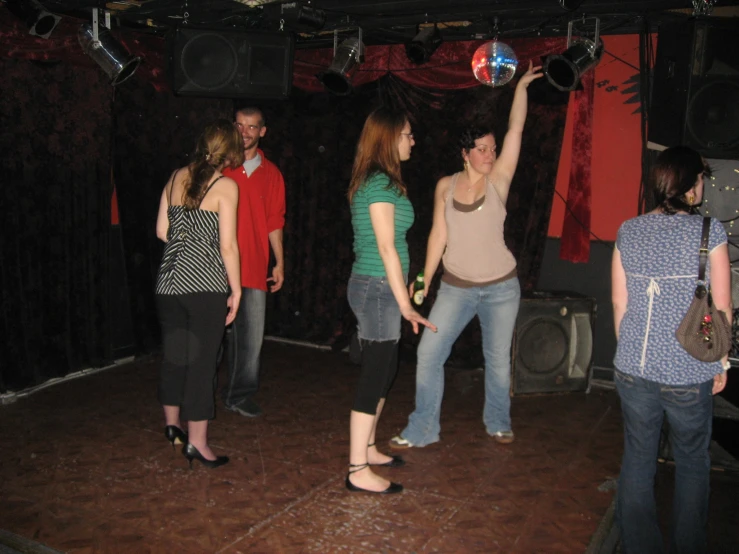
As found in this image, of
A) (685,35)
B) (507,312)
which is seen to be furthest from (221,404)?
(685,35)

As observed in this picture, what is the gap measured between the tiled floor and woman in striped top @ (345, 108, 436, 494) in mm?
417

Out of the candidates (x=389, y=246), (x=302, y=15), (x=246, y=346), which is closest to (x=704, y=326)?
(x=389, y=246)

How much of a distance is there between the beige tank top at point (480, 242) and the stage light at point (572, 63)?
836 millimetres

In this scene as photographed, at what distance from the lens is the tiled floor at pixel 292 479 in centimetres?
283

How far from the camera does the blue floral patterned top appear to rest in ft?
7.46

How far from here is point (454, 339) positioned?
3633 mm

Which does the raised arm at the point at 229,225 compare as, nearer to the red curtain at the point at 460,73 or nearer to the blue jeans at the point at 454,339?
the blue jeans at the point at 454,339

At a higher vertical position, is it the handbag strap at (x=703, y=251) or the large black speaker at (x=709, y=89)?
the large black speaker at (x=709, y=89)

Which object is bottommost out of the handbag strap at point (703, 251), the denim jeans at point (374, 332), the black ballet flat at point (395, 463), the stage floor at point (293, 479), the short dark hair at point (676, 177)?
the stage floor at point (293, 479)

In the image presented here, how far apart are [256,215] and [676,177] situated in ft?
7.62

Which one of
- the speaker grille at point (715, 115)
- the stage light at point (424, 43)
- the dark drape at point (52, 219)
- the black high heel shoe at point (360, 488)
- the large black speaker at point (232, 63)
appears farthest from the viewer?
the stage light at point (424, 43)

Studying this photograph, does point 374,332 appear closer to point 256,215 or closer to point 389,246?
point 389,246

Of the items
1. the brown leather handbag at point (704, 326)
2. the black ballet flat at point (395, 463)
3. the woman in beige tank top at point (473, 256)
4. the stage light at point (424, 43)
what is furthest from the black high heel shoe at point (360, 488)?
the stage light at point (424, 43)

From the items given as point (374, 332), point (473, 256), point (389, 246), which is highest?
point (389, 246)
